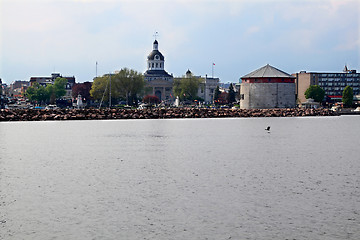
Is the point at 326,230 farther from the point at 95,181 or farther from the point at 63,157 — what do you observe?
the point at 63,157

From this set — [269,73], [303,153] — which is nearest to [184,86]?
[269,73]

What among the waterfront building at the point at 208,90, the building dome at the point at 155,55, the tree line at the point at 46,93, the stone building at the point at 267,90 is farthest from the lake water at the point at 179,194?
the waterfront building at the point at 208,90

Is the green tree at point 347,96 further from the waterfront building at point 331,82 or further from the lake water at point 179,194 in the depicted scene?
the lake water at point 179,194

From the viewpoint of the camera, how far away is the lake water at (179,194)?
1223 centimetres

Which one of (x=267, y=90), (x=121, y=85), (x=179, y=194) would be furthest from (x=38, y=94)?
(x=179, y=194)

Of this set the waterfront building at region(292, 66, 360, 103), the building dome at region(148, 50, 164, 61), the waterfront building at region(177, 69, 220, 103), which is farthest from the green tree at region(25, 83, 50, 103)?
the waterfront building at region(292, 66, 360, 103)

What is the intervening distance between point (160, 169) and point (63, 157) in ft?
20.7

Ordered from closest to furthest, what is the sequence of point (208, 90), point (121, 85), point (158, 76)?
point (121, 85) < point (158, 76) < point (208, 90)

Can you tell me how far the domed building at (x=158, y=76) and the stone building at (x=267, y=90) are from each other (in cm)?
7161

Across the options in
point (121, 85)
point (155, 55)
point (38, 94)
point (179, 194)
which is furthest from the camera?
point (155, 55)

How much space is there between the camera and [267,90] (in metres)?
93.6

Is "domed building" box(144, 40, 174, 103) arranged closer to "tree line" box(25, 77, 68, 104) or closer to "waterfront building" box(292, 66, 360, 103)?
"tree line" box(25, 77, 68, 104)

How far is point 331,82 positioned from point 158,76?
52.5 m

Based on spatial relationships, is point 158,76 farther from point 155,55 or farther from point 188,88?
point 188,88
